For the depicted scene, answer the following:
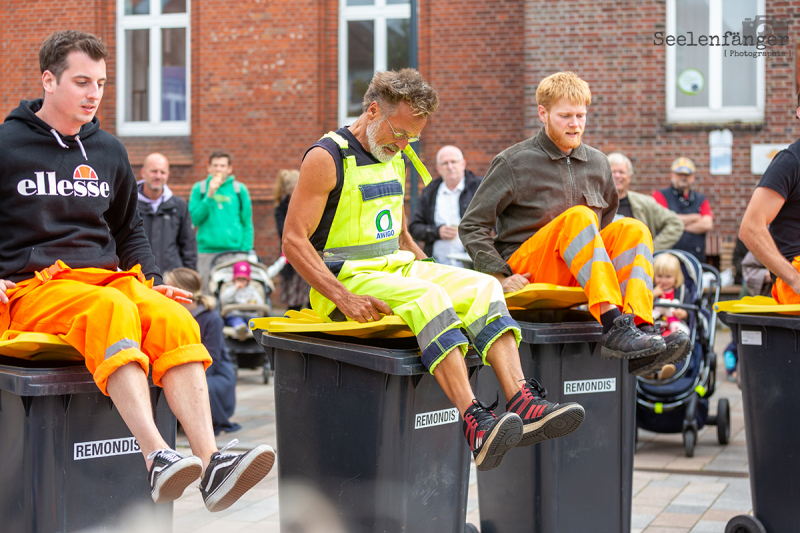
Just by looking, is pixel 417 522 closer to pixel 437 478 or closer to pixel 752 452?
pixel 437 478

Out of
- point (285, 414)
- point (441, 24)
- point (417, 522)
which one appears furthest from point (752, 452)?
point (441, 24)

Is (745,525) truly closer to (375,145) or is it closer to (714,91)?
(375,145)

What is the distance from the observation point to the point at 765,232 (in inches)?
164

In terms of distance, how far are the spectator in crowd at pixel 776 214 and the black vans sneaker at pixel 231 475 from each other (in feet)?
8.04

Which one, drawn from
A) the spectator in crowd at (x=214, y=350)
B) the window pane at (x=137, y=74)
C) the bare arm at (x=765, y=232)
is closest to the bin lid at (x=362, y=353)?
the bare arm at (x=765, y=232)

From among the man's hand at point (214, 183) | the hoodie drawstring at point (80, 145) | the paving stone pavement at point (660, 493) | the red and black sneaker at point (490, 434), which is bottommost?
the paving stone pavement at point (660, 493)

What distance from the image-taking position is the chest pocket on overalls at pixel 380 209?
364 centimetres

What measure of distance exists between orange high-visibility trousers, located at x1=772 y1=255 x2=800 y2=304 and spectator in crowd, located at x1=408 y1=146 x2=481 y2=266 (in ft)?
13.2

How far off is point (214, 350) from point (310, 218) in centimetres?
357

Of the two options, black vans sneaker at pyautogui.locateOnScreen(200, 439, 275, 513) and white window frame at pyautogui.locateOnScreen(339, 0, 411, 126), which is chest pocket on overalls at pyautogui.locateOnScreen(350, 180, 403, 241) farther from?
white window frame at pyautogui.locateOnScreen(339, 0, 411, 126)

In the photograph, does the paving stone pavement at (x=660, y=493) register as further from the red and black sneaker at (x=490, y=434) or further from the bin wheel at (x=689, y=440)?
the red and black sneaker at (x=490, y=434)

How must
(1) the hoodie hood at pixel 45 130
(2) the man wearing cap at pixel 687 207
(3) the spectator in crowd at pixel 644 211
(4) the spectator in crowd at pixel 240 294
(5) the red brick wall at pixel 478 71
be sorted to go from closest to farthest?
(1) the hoodie hood at pixel 45 130, (3) the spectator in crowd at pixel 644 211, (4) the spectator in crowd at pixel 240 294, (2) the man wearing cap at pixel 687 207, (5) the red brick wall at pixel 478 71

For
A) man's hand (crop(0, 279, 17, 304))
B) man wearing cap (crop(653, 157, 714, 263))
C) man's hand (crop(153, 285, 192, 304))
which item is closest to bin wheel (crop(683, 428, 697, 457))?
man wearing cap (crop(653, 157, 714, 263))

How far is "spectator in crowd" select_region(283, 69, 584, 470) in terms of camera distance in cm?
320
